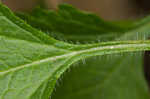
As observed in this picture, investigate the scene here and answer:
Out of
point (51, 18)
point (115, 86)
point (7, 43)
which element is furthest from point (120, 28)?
point (7, 43)

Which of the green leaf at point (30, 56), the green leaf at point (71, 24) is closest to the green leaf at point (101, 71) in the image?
the green leaf at point (71, 24)

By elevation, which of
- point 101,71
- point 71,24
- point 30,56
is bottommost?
point 101,71

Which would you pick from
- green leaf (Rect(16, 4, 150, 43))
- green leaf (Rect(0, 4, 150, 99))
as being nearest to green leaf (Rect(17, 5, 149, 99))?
green leaf (Rect(16, 4, 150, 43))

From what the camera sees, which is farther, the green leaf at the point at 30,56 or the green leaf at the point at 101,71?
the green leaf at the point at 101,71

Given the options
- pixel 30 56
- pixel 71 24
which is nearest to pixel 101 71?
pixel 71 24

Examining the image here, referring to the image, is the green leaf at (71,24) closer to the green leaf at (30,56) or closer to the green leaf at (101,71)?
the green leaf at (101,71)

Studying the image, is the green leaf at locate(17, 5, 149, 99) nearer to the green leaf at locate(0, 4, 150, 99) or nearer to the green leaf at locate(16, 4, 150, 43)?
the green leaf at locate(16, 4, 150, 43)

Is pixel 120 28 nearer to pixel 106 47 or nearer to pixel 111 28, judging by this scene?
pixel 111 28

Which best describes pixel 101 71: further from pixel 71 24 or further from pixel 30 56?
pixel 30 56
